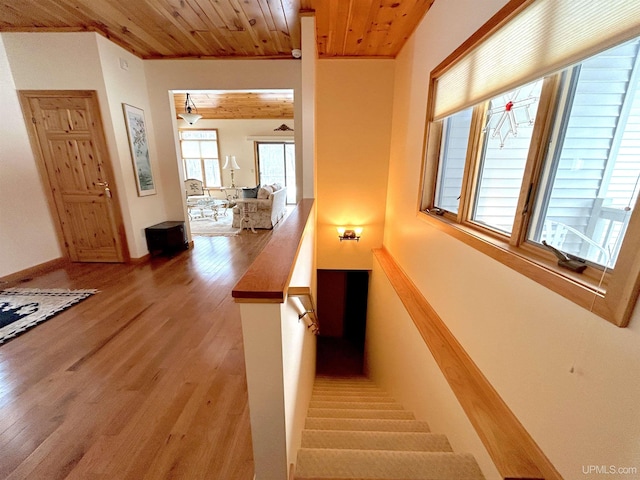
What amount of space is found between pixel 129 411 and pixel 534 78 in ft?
8.39

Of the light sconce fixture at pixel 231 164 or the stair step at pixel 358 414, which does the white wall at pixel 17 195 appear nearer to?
the stair step at pixel 358 414

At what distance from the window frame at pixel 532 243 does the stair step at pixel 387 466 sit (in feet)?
2.70

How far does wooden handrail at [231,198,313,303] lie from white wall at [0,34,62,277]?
3629 millimetres

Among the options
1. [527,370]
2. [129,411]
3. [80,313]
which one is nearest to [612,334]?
[527,370]

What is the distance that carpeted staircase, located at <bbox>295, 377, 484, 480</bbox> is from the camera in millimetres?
1043

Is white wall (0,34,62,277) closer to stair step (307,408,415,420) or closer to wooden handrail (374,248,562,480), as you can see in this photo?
stair step (307,408,415,420)

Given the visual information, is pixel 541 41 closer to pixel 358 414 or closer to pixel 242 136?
pixel 358 414

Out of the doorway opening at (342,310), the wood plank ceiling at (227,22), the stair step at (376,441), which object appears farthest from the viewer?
the doorway opening at (342,310)

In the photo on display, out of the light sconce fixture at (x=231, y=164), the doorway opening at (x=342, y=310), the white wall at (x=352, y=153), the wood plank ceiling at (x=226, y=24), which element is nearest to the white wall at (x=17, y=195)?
the wood plank ceiling at (x=226, y=24)

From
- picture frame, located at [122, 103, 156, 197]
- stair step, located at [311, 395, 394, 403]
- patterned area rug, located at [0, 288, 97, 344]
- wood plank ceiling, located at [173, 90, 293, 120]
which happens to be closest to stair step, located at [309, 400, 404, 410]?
stair step, located at [311, 395, 394, 403]

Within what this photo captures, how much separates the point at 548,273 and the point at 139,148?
174 inches

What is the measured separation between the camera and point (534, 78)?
3.43ft

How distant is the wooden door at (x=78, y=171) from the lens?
3049 millimetres

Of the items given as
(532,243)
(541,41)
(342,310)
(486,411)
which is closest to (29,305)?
(486,411)
